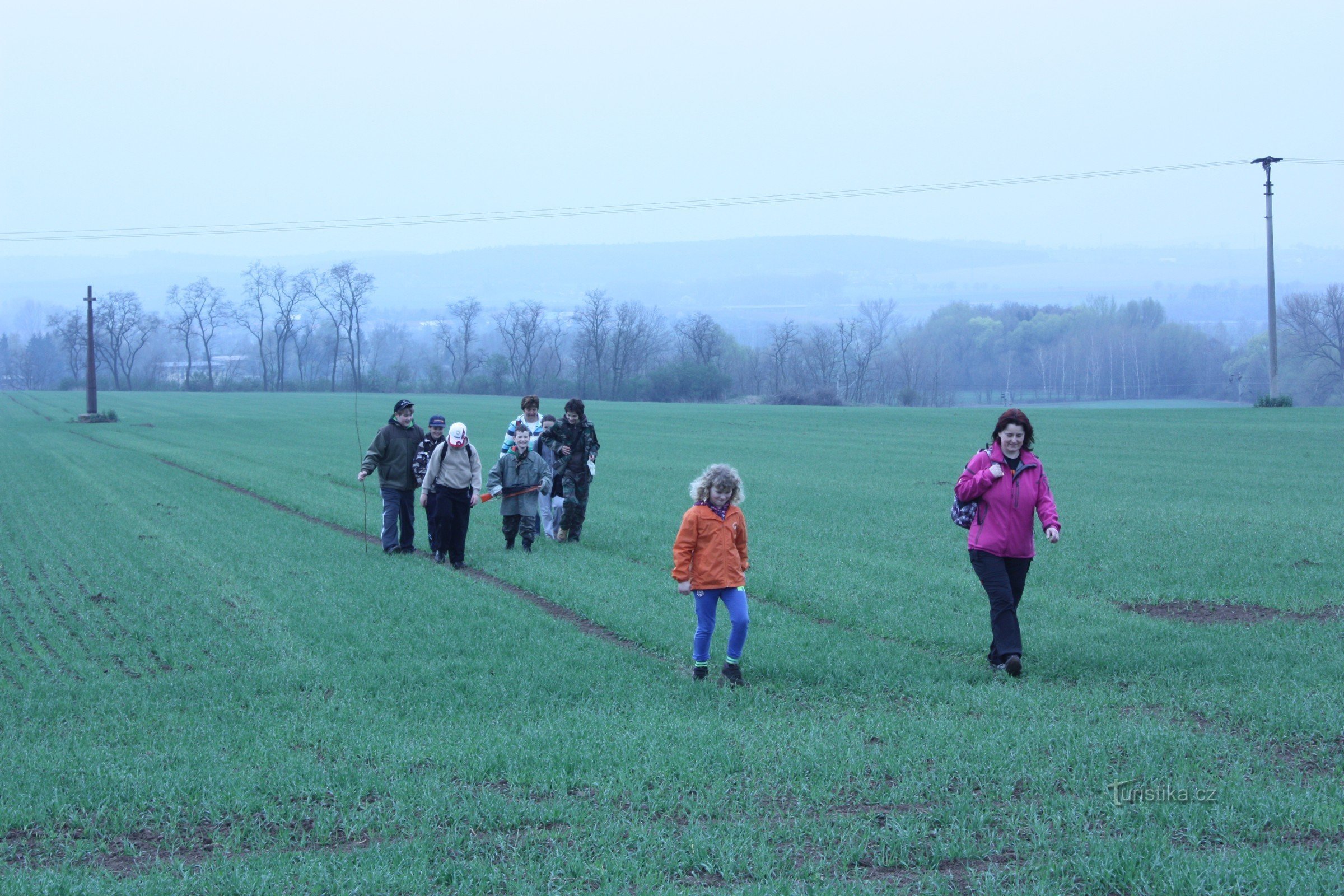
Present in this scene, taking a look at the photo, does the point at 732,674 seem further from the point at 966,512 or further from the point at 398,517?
the point at 398,517

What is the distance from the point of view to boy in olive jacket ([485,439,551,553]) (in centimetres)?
1505

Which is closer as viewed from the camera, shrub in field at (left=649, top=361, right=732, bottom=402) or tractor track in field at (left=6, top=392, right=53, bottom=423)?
tractor track in field at (left=6, top=392, right=53, bottom=423)

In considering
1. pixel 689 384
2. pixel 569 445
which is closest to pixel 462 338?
pixel 689 384

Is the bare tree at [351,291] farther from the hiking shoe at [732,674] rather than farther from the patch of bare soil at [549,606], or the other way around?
the hiking shoe at [732,674]

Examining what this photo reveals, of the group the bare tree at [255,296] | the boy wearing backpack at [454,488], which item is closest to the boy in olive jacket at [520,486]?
the boy wearing backpack at [454,488]

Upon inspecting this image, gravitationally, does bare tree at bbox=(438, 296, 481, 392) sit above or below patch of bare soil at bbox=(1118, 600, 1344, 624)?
above

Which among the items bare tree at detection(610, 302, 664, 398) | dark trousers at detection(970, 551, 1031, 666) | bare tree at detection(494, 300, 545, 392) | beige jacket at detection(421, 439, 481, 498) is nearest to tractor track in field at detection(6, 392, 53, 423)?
bare tree at detection(494, 300, 545, 392)

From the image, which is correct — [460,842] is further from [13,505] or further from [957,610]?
[13,505]

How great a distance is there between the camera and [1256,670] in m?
8.70

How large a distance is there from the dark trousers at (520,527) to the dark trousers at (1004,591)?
7.71m

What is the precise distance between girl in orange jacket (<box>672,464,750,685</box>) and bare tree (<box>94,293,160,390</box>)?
451 ft

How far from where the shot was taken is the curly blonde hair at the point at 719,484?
27.8ft

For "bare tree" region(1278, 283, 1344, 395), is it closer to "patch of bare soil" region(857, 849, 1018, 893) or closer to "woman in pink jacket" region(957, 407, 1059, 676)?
"woman in pink jacket" region(957, 407, 1059, 676)

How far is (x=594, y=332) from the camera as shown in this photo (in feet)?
443
